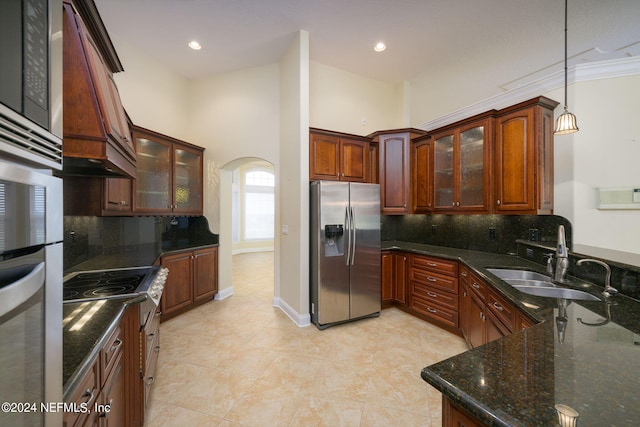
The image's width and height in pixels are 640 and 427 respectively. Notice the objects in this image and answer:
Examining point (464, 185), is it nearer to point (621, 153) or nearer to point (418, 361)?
point (621, 153)

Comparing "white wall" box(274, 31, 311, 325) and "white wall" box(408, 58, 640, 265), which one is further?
"white wall" box(274, 31, 311, 325)

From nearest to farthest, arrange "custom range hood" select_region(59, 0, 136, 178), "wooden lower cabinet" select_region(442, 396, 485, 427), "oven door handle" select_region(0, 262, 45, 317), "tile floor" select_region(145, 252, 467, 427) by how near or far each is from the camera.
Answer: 1. "oven door handle" select_region(0, 262, 45, 317)
2. "wooden lower cabinet" select_region(442, 396, 485, 427)
3. "custom range hood" select_region(59, 0, 136, 178)
4. "tile floor" select_region(145, 252, 467, 427)

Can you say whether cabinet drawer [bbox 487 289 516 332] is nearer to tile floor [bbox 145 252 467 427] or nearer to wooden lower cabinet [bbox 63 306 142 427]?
tile floor [bbox 145 252 467 427]

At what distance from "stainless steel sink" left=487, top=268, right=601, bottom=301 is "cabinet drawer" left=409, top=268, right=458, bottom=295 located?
2.03ft

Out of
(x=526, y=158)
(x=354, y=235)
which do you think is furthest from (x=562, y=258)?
(x=354, y=235)

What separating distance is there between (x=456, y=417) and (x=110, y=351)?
1.57 metres

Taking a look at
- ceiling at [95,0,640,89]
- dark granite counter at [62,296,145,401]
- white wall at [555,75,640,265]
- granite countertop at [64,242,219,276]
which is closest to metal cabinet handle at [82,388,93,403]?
dark granite counter at [62,296,145,401]

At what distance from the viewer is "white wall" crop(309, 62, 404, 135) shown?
12.6ft

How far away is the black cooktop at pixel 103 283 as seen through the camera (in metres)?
1.56

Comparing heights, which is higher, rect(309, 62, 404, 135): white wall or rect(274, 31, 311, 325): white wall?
rect(309, 62, 404, 135): white wall

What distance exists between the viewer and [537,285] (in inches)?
83.0

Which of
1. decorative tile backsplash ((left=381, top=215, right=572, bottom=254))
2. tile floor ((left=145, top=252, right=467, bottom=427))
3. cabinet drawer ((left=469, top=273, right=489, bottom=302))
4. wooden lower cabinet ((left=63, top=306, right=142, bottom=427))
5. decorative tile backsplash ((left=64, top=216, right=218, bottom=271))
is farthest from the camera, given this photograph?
decorative tile backsplash ((left=381, top=215, right=572, bottom=254))

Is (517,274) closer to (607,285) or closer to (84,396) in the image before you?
(607,285)

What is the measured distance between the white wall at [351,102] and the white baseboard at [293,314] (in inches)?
109
